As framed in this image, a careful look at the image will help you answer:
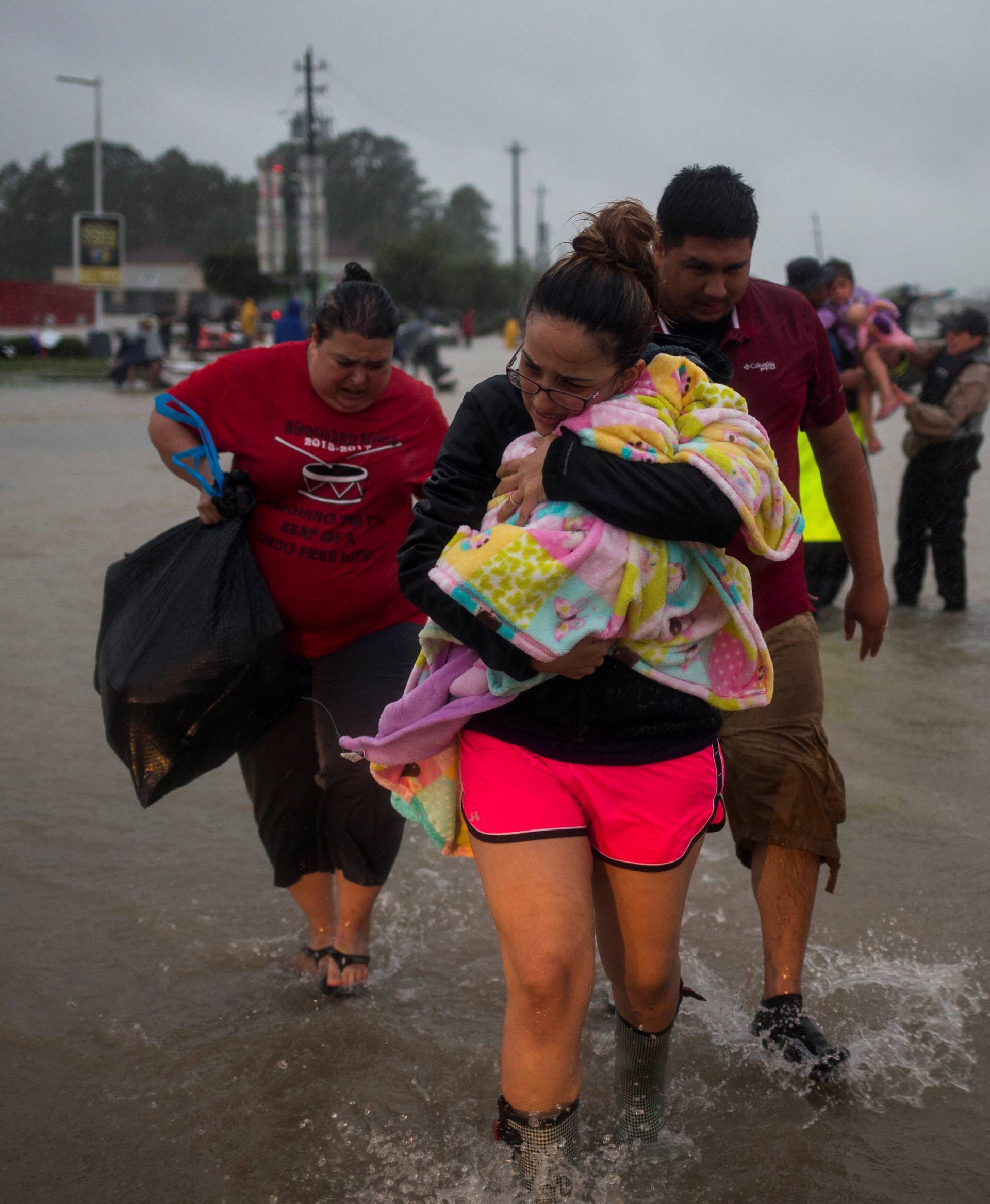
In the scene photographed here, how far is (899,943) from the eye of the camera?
148 inches

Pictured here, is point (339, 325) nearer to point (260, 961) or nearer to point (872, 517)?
point (872, 517)

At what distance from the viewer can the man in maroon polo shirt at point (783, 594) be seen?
9.66ft

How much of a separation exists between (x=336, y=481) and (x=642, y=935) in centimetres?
166

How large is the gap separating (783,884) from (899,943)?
32.4 inches

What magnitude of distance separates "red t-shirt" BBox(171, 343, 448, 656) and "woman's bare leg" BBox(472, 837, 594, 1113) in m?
1.37

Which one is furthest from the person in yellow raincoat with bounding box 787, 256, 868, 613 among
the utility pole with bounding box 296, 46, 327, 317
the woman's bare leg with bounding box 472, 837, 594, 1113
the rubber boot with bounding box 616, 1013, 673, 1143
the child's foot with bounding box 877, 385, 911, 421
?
the utility pole with bounding box 296, 46, 327, 317

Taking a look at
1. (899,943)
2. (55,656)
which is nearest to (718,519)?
(899,943)

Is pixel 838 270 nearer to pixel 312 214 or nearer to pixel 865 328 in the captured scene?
pixel 865 328

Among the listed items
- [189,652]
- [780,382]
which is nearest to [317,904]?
[189,652]

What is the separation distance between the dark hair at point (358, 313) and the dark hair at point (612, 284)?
1.12 m

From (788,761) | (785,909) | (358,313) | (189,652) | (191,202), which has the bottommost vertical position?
(785,909)

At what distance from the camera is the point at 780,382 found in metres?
3.02

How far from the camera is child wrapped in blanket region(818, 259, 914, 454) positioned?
7.34 meters

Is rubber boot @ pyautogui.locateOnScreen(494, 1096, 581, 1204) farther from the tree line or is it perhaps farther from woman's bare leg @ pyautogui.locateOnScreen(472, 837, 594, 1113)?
the tree line
